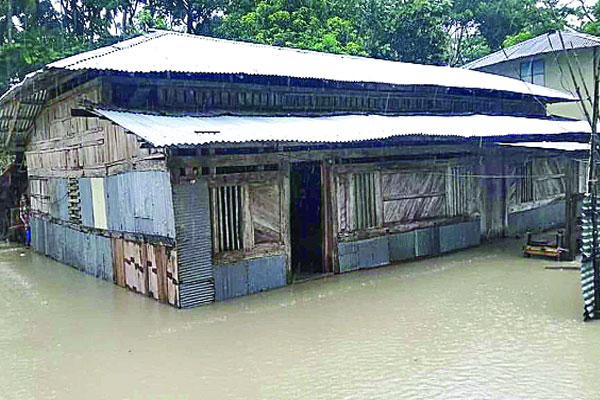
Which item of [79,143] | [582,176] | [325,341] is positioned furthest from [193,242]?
[582,176]

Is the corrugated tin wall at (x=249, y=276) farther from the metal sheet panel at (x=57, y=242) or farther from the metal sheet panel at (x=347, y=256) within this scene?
the metal sheet panel at (x=57, y=242)

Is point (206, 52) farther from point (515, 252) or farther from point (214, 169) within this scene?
point (515, 252)

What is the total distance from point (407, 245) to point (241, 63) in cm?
473

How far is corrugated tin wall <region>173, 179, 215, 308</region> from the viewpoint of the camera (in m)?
8.15

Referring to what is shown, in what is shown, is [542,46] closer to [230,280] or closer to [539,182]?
[539,182]

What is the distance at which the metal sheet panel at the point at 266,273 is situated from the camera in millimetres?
9031

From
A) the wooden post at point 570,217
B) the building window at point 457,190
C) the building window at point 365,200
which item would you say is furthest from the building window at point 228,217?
the wooden post at point 570,217

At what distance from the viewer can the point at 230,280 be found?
8.79m

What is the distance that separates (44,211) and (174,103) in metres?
6.41

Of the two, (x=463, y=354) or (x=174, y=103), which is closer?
(x=463, y=354)

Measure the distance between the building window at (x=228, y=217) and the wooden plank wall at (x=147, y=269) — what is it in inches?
30.2

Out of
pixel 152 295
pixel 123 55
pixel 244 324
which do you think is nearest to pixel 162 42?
pixel 123 55

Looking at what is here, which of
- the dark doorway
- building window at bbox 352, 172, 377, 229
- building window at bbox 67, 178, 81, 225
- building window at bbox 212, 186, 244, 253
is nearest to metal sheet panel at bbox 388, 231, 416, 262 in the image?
building window at bbox 352, 172, 377, 229

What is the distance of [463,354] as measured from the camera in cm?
621
